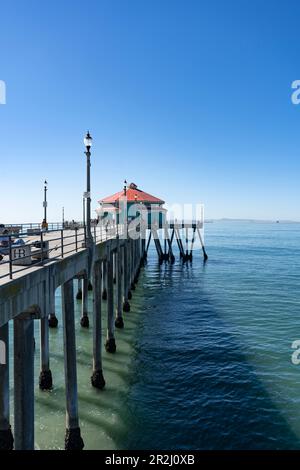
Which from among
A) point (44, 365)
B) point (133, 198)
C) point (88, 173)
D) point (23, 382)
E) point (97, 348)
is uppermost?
point (133, 198)

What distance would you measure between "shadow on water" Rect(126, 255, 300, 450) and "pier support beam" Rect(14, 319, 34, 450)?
3790 millimetres

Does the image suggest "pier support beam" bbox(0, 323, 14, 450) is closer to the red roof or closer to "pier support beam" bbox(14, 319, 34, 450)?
"pier support beam" bbox(14, 319, 34, 450)

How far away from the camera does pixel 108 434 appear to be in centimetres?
1067

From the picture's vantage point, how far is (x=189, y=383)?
14.2 meters

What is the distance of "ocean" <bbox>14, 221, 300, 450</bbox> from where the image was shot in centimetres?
1079

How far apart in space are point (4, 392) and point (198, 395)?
25.4 feet

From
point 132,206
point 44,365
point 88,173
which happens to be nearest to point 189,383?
point 44,365

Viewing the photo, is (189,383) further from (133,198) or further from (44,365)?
(133,198)

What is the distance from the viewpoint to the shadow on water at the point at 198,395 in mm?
10680

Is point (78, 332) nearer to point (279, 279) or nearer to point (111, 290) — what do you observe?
point (111, 290)

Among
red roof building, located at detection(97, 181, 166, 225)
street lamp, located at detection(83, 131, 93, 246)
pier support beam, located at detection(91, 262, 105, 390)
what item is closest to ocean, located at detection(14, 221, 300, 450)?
pier support beam, located at detection(91, 262, 105, 390)

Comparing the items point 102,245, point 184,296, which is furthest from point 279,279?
point 102,245
